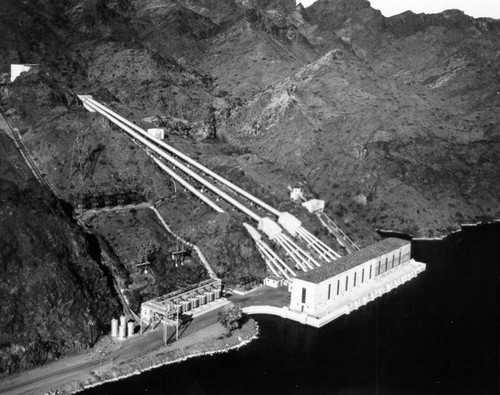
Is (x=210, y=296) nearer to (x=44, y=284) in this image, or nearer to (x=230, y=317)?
(x=230, y=317)

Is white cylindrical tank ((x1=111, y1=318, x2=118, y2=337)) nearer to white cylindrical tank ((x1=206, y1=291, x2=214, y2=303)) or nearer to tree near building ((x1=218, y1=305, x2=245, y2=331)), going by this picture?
tree near building ((x1=218, y1=305, x2=245, y2=331))

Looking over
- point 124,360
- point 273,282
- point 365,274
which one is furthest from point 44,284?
point 365,274

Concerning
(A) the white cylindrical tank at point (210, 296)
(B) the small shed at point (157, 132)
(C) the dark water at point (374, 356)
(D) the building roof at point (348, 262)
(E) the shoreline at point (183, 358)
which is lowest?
(C) the dark water at point (374, 356)

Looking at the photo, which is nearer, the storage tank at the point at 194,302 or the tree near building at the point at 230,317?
the tree near building at the point at 230,317

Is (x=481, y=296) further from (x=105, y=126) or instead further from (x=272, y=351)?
(x=105, y=126)

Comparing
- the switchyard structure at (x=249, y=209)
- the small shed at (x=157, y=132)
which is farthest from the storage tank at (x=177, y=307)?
the small shed at (x=157, y=132)

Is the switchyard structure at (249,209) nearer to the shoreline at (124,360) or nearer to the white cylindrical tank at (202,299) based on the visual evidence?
the white cylindrical tank at (202,299)

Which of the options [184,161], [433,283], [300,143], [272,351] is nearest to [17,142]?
[184,161]
